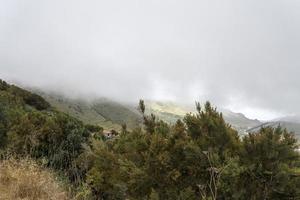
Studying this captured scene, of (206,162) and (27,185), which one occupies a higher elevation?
(206,162)

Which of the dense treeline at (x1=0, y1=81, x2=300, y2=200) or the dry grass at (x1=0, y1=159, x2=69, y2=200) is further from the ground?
the dense treeline at (x1=0, y1=81, x2=300, y2=200)

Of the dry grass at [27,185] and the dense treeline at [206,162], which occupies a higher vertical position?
the dense treeline at [206,162]

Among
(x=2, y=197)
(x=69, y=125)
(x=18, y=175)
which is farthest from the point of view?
(x=69, y=125)

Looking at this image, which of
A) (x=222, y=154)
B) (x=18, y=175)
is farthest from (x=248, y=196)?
(x=18, y=175)

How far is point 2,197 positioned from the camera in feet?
19.5

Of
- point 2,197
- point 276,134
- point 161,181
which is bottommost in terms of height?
point 2,197

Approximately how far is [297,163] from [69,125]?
50.7 ft

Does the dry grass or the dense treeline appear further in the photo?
the dense treeline

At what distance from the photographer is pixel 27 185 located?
6410mm

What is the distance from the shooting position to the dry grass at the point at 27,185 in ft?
20.6

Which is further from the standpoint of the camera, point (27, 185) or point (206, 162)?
point (206, 162)

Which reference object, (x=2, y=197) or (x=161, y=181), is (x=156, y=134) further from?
(x=2, y=197)

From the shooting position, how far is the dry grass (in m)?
6.27

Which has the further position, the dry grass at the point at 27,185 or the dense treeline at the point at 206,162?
the dense treeline at the point at 206,162
